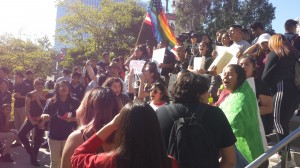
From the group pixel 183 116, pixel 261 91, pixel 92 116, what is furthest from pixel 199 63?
pixel 92 116

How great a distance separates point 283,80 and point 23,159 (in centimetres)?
599

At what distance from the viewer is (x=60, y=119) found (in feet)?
19.9

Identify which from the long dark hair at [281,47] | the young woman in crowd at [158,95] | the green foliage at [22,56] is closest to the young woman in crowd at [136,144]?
the young woman in crowd at [158,95]

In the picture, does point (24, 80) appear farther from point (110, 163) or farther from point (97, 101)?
point (110, 163)

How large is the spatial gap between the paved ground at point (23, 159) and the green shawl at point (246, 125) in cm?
549

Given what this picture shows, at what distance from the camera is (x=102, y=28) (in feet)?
119

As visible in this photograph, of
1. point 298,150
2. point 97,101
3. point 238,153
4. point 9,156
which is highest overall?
point 97,101

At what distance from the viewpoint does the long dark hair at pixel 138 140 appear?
7.02ft

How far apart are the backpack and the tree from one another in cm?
3332

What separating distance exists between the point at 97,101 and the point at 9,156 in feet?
20.0

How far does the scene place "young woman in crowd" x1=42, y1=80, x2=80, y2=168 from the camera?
5.77m

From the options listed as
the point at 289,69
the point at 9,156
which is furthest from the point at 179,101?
the point at 9,156

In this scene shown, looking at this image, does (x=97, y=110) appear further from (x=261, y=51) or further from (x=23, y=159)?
(x=23, y=159)

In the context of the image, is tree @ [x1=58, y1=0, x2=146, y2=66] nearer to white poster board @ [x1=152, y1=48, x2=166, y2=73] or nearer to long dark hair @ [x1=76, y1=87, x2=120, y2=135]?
white poster board @ [x1=152, y1=48, x2=166, y2=73]
